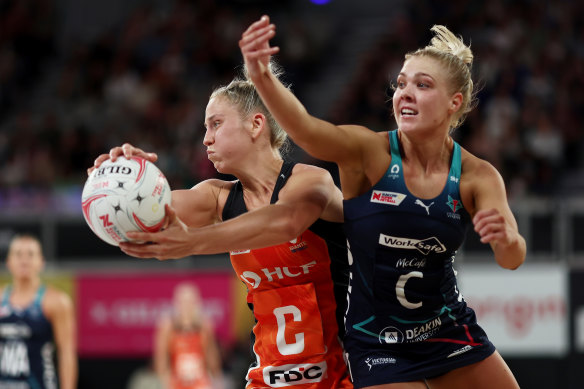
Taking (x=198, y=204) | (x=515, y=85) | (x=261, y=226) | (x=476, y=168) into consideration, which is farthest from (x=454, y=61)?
(x=515, y=85)

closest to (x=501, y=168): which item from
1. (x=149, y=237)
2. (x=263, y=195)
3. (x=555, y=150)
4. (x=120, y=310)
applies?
(x=555, y=150)

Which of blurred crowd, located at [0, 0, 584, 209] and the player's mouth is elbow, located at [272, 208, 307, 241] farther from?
blurred crowd, located at [0, 0, 584, 209]

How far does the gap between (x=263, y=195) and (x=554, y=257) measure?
5725 millimetres

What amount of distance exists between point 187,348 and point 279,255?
6345 millimetres

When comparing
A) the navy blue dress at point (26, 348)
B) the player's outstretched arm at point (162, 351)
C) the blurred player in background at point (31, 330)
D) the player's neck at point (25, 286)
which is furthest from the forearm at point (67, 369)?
the player's outstretched arm at point (162, 351)

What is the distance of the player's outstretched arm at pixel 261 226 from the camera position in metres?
3.26

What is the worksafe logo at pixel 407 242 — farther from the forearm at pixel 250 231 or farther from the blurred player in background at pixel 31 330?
the blurred player in background at pixel 31 330

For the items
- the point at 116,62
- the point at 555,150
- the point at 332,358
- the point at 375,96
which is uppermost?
the point at 116,62

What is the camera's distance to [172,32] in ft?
50.5

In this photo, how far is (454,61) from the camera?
12.1 feet

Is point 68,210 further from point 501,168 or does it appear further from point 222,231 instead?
point 222,231

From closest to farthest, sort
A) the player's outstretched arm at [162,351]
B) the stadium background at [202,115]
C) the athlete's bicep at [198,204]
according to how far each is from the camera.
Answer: the athlete's bicep at [198,204]
the stadium background at [202,115]
the player's outstretched arm at [162,351]

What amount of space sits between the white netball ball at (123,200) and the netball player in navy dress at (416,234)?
717 millimetres

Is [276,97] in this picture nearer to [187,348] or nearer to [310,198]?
[310,198]
